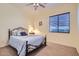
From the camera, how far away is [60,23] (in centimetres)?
193

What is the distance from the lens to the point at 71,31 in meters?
1.89

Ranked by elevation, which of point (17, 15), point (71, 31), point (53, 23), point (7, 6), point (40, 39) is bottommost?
point (40, 39)

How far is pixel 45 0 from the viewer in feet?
6.30

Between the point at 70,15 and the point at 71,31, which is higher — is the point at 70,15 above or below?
above

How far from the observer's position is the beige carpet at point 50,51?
190 cm

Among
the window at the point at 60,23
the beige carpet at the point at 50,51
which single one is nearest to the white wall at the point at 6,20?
the beige carpet at the point at 50,51

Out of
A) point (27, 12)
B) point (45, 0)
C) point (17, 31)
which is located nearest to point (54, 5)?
point (45, 0)

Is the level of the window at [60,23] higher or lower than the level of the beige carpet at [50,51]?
higher

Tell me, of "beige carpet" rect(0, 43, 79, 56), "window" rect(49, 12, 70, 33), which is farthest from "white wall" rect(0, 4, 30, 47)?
"window" rect(49, 12, 70, 33)

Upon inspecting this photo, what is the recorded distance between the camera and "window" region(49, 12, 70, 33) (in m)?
1.90

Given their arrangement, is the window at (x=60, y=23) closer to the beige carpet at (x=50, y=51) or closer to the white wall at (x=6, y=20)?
the beige carpet at (x=50, y=51)

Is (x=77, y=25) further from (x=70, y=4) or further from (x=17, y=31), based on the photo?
(x=17, y=31)

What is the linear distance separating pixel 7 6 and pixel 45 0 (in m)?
0.57

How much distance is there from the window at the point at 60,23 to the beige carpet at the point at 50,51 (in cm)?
24
